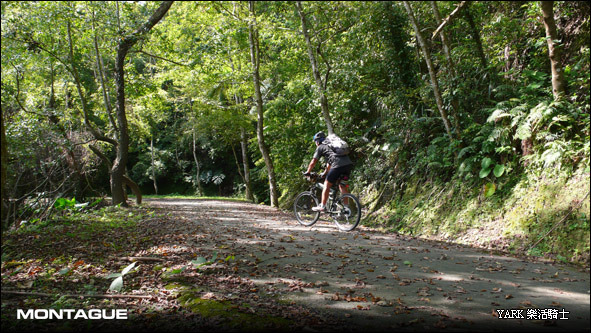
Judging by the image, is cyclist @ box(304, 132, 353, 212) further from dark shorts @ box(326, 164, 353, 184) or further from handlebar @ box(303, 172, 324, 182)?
handlebar @ box(303, 172, 324, 182)

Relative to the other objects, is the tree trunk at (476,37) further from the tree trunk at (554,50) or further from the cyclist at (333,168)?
the cyclist at (333,168)

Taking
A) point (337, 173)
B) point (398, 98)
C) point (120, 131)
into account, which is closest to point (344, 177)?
point (337, 173)

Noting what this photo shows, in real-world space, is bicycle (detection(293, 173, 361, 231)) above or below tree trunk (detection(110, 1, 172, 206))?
below

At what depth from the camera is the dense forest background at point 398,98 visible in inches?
261

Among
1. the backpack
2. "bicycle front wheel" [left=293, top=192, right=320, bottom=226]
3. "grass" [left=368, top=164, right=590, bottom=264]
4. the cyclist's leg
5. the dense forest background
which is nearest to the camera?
"grass" [left=368, top=164, right=590, bottom=264]

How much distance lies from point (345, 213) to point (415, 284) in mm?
4181

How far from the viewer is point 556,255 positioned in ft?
18.5

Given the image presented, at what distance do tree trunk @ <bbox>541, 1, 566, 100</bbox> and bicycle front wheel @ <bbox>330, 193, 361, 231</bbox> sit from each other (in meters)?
4.31

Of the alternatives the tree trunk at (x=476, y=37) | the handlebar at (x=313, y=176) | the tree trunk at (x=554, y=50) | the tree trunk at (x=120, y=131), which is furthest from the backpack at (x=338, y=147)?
the tree trunk at (x=120, y=131)

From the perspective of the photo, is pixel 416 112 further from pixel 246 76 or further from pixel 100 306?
pixel 100 306

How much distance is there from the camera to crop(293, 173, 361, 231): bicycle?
8.37 m

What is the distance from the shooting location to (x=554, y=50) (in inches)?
256

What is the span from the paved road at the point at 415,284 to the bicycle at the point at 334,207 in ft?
5.17

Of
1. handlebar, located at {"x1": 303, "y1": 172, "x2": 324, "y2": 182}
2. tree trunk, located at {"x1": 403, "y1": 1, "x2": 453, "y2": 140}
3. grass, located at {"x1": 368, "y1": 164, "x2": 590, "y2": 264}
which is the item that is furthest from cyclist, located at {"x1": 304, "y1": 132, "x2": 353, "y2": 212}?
tree trunk, located at {"x1": 403, "y1": 1, "x2": 453, "y2": 140}
